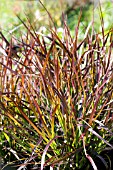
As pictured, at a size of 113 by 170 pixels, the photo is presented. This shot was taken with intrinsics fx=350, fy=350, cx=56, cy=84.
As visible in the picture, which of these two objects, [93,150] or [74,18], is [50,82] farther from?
A: [74,18]

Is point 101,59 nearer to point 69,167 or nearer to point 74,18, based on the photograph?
point 69,167

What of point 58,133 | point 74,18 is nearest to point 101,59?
point 58,133

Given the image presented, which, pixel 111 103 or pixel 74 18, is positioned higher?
pixel 74 18

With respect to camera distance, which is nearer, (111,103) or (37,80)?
(111,103)

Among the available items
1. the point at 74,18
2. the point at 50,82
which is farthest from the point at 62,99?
the point at 74,18

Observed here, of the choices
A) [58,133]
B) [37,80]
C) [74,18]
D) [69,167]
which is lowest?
[69,167]

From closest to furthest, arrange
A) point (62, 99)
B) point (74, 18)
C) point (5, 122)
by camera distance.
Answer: point (62, 99) → point (5, 122) → point (74, 18)

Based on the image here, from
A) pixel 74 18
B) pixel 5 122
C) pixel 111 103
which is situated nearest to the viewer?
pixel 111 103

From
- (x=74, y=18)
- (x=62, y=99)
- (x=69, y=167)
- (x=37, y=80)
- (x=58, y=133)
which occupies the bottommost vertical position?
(x=69, y=167)

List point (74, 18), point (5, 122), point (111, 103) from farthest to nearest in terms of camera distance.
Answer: point (74, 18), point (5, 122), point (111, 103)
